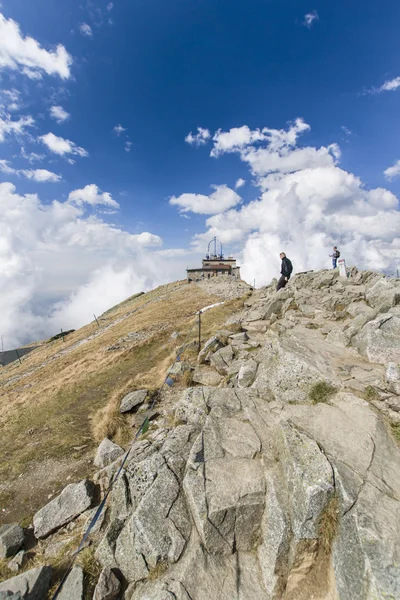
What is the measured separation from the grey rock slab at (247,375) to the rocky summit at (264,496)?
770mm

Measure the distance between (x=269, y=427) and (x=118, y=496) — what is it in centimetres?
474

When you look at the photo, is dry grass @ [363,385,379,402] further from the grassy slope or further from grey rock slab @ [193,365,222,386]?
the grassy slope

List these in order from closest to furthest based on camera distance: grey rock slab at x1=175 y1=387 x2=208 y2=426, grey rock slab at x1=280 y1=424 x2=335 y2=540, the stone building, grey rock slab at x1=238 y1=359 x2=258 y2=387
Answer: grey rock slab at x1=280 y1=424 x2=335 y2=540
grey rock slab at x1=175 y1=387 x2=208 y2=426
grey rock slab at x1=238 y1=359 x2=258 y2=387
the stone building

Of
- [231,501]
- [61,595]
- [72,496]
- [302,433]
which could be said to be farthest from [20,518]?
[302,433]

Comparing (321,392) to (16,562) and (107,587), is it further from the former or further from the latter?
(16,562)

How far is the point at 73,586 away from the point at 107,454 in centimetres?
527

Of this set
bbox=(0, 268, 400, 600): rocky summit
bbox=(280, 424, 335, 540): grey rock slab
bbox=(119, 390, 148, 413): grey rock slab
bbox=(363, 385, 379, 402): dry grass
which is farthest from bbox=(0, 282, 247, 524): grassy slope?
bbox=(363, 385, 379, 402): dry grass

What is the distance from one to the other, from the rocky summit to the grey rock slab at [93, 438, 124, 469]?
45mm

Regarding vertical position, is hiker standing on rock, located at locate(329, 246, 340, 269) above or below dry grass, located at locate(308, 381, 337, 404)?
above

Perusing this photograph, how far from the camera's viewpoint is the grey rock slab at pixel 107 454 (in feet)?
35.7

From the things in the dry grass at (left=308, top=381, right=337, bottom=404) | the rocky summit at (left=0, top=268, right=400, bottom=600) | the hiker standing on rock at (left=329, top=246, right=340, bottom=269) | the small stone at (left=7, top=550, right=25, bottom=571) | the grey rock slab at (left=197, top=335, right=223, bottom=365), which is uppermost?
the hiker standing on rock at (left=329, top=246, right=340, bottom=269)

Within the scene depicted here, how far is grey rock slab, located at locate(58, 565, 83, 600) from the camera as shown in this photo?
18.7 feet

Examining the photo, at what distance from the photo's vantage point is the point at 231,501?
6.42 metres

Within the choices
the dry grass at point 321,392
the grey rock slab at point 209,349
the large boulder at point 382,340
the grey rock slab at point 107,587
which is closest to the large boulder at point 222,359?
the grey rock slab at point 209,349
